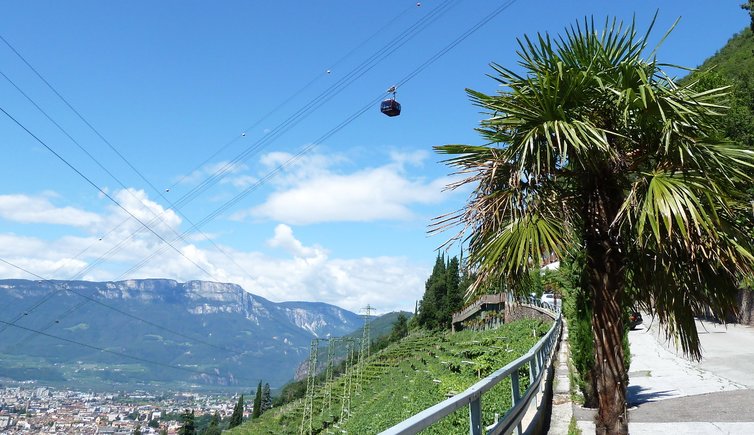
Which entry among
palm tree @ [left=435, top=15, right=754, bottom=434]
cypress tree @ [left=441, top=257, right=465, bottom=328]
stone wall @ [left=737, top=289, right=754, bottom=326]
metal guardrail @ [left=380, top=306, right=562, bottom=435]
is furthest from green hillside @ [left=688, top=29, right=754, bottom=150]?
cypress tree @ [left=441, top=257, right=465, bottom=328]

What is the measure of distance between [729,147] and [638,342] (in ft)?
78.2

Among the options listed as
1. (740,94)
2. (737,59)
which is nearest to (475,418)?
(740,94)

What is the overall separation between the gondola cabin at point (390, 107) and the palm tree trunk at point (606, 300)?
2181 centimetres

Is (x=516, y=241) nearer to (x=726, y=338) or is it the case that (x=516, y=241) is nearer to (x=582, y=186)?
(x=582, y=186)

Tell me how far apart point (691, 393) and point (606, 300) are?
915 centimetres

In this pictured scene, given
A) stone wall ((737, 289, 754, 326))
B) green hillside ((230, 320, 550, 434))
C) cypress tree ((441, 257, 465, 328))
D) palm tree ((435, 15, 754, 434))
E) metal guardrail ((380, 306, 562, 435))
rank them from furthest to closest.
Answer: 1. cypress tree ((441, 257, 465, 328))
2. stone wall ((737, 289, 754, 326))
3. green hillside ((230, 320, 550, 434))
4. palm tree ((435, 15, 754, 434))
5. metal guardrail ((380, 306, 562, 435))

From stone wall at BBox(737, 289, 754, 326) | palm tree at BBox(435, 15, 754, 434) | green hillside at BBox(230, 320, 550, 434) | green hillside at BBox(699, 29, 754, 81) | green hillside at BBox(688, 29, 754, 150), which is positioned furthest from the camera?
green hillside at BBox(699, 29, 754, 81)

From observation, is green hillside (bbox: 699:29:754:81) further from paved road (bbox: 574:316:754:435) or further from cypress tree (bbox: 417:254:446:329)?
cypress tree (bbox: 417:254:446:329)

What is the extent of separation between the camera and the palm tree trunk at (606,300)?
597 cm

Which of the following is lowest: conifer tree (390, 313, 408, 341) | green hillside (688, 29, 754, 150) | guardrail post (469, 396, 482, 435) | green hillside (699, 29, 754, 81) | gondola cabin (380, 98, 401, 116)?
conifer tree (390, 313, 408, 341)

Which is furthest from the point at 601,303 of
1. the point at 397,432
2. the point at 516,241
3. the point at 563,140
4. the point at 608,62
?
the point at 397,432

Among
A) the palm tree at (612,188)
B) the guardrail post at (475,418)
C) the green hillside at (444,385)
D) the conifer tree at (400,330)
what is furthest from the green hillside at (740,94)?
the conifer tree at (400,330)

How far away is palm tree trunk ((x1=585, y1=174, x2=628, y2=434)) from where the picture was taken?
19.6 feet

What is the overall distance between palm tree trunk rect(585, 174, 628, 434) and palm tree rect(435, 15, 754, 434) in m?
0.01
